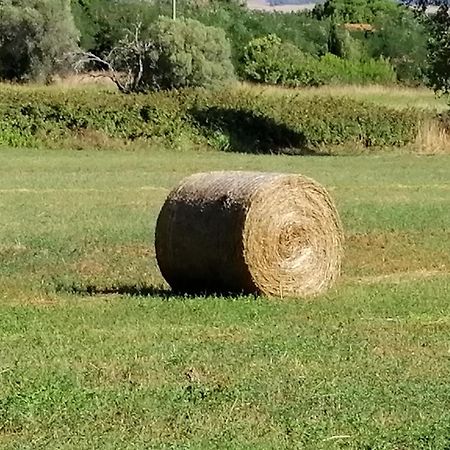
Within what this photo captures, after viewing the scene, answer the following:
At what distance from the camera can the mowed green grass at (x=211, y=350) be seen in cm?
757

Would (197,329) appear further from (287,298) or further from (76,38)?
(76,38)

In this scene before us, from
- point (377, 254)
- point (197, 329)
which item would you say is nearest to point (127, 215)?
point (377, 254)

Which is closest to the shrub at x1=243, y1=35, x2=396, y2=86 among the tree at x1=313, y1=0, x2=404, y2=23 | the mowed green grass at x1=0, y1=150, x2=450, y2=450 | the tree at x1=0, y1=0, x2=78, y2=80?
the tree at x1=0, y1=0, x2=78, y2=80

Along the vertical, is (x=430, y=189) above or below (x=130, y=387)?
below

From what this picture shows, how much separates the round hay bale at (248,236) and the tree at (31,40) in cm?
4289

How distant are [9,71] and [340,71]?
1782cm

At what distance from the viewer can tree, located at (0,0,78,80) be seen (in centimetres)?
5544

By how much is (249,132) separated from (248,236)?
29.6 metres

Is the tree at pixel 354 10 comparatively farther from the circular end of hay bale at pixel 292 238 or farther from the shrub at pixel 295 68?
the circular end of hay bale at pixel 292 238

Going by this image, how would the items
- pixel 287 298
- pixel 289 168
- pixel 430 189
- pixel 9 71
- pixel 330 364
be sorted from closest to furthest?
pixel 330 364 → pixel 287 298 → pixel 430 189 → pixel 289 168 → pixel 9 71

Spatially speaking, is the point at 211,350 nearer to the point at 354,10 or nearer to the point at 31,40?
the point at 31,40

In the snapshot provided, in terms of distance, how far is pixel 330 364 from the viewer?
935 cm

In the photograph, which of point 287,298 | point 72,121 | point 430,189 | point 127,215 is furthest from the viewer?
point 72,121

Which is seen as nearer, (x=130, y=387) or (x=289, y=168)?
(x=130, y=387)
